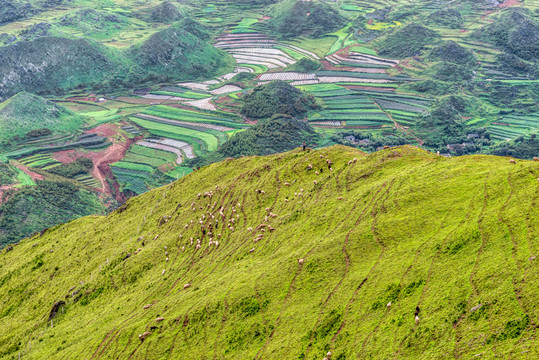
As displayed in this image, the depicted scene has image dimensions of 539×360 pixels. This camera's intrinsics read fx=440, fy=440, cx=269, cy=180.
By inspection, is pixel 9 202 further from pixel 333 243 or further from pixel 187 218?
pixel 333 243

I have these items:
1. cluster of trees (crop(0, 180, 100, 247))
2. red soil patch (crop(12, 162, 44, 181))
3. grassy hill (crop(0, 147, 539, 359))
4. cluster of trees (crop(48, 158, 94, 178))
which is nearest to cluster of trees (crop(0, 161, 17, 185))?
red soil patch (crop(12, 162, 44, 181))

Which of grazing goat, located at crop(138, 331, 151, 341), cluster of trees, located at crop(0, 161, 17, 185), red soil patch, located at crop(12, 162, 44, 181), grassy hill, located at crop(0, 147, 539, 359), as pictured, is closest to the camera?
grassy hill, located at crop(0, 147, 539, 359)

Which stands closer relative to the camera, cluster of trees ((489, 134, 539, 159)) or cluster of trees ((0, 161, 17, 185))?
cluster of trees ((0, 161, 17, 185))

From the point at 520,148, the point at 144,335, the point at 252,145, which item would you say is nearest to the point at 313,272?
the point at 144,335

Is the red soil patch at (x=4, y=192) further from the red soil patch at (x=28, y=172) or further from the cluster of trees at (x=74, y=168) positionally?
the cluster of trees at (x=74, y=168)

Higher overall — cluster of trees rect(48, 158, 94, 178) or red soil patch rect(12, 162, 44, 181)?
red soil patch rect(12, 162, 44, 181)

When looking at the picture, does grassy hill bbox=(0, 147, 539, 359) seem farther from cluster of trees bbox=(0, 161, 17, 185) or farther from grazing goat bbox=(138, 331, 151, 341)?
cluster of trees bbox=(0, 161, 17, 185)

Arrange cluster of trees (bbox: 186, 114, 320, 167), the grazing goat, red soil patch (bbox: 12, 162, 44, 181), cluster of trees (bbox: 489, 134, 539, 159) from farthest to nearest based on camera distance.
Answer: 1. cluster of trees (bbox: 186, 114, 320, 167)
2. cluster of trees (bbox: 489, 134, 539, 159)
3. red soil patch (bbox: 12, 162, 44, 181)
4. the grazing goat

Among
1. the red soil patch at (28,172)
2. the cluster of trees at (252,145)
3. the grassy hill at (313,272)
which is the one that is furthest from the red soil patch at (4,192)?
the cluster of trees at (252,145)

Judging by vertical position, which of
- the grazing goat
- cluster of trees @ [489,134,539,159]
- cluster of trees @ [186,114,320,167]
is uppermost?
the grazing goat
